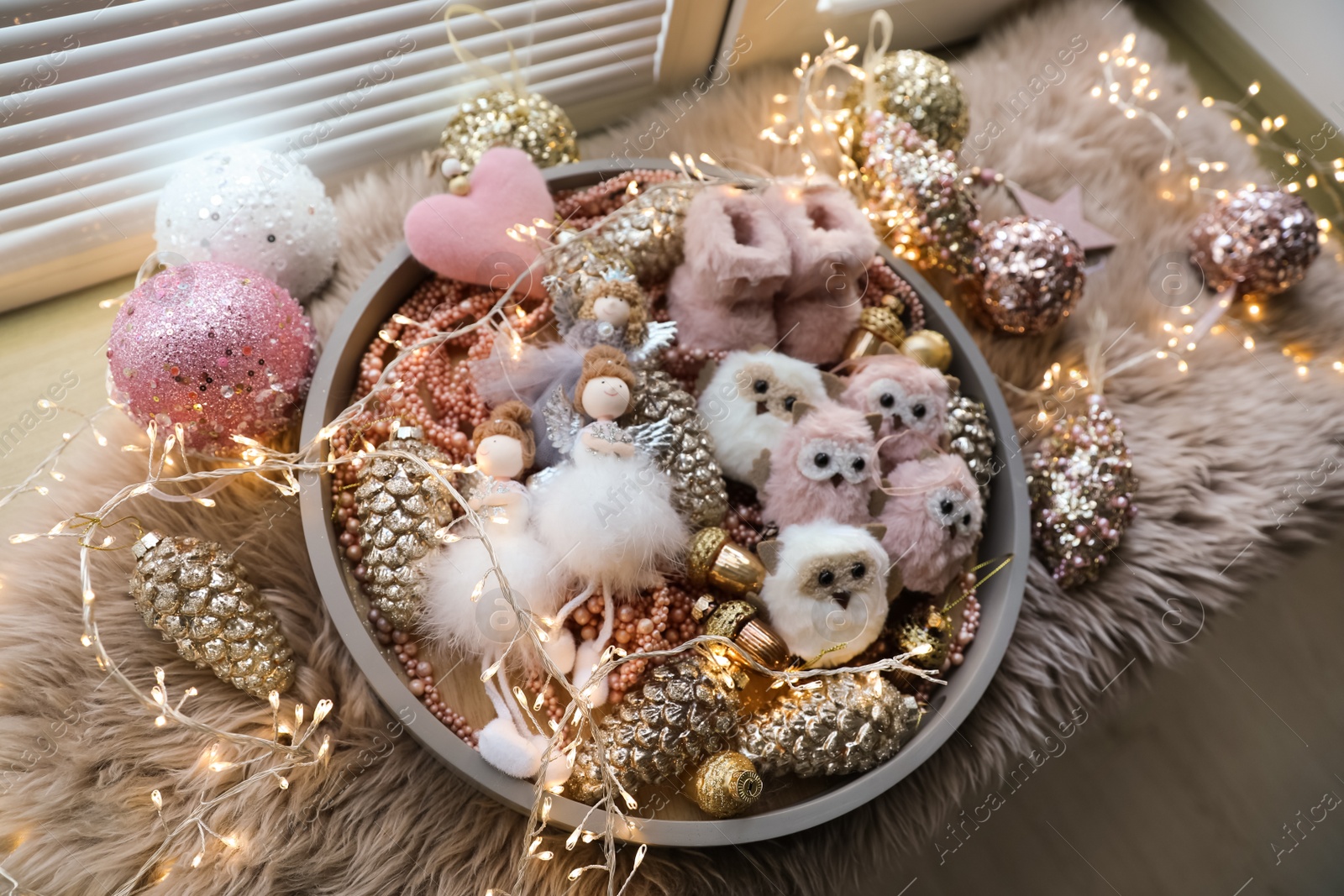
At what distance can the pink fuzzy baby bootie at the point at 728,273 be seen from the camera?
3.26 ft

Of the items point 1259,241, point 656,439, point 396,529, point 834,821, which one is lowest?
point 834,821

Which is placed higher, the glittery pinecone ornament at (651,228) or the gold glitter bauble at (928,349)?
the glittery pinecone ornament at (651,228)

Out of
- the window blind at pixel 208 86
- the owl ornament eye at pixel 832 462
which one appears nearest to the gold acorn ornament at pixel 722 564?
the owl ornament eye at pixel 832 462

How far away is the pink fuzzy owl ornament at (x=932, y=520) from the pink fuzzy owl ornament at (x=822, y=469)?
4 cm

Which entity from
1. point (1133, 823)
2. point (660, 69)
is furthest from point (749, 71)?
point (1133, 823)

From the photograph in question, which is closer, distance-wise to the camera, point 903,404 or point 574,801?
point 574,801

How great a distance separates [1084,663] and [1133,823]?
239mm

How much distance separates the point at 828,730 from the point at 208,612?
2.20 feet

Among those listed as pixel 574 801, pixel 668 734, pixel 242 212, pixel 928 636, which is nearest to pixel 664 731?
pixel 668 734

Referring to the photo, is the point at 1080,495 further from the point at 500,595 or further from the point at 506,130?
the point at 506,130

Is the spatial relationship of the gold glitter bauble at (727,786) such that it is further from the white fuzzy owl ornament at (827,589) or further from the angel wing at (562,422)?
the angel wing at (562,422)

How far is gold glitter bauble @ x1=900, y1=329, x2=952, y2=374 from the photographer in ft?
3.61

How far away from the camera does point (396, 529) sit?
921mm

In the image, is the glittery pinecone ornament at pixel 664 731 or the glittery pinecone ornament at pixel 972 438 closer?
the glittery pinecone ornament at pixel 664 731
